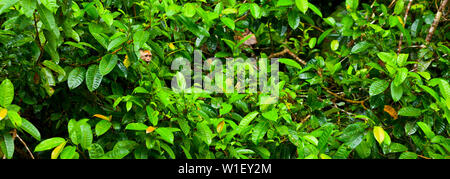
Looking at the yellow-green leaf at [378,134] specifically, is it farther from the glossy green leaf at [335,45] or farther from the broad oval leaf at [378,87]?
the glossy green leaf at [335,45]

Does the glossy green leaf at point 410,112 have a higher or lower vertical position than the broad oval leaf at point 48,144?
higher

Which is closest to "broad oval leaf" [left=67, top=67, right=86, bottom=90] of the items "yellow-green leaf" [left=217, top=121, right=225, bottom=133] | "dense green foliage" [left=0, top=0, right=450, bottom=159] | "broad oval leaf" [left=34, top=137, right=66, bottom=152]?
"dense green foliage" [left=0, top=0, right=450, bottom=159]

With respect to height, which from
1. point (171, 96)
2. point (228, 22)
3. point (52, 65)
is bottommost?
point (171, 96)

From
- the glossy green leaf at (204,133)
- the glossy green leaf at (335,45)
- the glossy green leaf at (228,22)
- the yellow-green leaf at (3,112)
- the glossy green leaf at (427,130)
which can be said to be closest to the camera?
the yellow-green leaf at (3,112)

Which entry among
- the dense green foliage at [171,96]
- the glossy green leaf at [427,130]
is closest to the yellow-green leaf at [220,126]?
the dense green foliage at [171,96]

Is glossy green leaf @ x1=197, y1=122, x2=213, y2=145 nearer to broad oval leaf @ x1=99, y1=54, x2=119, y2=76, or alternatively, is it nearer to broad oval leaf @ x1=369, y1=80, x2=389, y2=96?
broad oval leaf @ x1=99, y1=54, x2=119, y2=76

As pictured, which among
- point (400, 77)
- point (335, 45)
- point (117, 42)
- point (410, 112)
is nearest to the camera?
point (117, 42)

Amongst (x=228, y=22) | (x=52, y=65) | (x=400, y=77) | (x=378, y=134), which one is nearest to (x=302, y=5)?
(x=228, y=22)

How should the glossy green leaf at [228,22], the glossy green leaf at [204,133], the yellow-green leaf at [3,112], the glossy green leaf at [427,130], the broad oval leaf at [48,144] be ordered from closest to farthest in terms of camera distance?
the yellow-green leaf at [3,112] < the broad oval leaf at [48,144] < the glossy green leaf at [204,133] < the glossy green leaf at [427,130] < the glossy green leaf at [228,22]

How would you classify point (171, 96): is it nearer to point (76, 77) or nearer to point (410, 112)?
point (76, 77)

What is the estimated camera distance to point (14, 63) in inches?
60.9

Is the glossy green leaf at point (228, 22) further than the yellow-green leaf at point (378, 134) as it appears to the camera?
Yes

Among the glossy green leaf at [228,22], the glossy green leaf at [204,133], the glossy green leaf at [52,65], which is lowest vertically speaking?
the glossy green leaf at [204,133]
